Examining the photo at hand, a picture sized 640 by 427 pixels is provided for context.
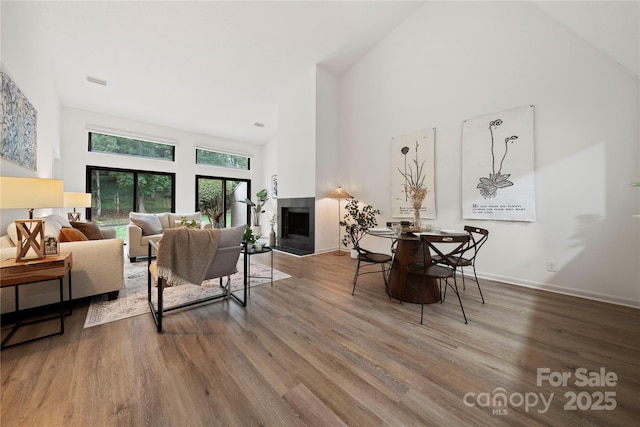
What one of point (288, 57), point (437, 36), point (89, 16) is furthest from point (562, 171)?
point (89, 16)

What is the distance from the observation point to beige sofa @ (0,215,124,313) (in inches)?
74.8

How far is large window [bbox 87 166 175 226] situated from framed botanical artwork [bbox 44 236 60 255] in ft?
15.3

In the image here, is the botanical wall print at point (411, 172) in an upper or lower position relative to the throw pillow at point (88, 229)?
upper

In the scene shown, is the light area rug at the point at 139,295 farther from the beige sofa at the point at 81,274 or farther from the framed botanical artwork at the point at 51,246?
the framed botanical artwork at the point at 51,246

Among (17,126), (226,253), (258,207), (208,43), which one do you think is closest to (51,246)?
Answer: (226,253)

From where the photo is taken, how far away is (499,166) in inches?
119

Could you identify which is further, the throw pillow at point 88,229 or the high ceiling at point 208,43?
the throw pillow at point 88,229

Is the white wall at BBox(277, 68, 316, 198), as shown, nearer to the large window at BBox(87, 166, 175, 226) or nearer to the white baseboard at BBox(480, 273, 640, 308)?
the white baseboard at BBox(480, 273, 640, 308)

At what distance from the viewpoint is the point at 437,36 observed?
12.0 feet

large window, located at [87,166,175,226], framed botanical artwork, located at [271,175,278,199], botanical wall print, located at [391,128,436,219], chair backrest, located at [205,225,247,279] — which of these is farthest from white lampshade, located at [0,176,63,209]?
framed botanical artwork, located at [271,175,278,199]

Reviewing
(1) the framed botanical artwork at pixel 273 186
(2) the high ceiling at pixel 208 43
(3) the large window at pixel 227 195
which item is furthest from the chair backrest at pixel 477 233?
(3) the large window at pixel 227 195

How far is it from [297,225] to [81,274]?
3515 millimetres

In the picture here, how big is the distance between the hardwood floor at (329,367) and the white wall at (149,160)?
193 inches

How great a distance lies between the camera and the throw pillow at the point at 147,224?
4297 millimetres
